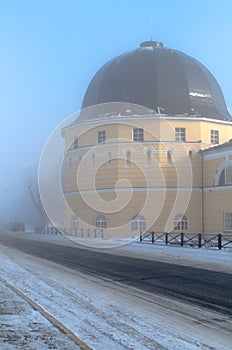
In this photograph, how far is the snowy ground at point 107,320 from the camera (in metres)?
→ 5.93

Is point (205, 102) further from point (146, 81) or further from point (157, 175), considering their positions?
point (157, 175)

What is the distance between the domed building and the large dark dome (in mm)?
93

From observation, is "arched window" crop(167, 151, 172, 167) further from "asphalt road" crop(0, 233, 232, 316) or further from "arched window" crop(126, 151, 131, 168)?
"asphalt road" crop(0, 233, 232, 316)

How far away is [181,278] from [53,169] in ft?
141

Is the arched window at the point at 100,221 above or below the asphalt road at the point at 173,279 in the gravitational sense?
above

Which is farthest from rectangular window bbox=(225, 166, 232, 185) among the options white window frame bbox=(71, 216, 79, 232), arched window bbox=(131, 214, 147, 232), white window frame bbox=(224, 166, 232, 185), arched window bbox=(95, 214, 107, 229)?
white window frame bbox=(71, 216, 79, 232)

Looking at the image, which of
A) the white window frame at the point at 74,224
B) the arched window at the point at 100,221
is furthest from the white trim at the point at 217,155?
the white window frame at the point at 74,224

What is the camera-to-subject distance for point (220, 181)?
126ft

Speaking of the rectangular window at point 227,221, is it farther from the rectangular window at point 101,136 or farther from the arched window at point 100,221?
the rectangular window at point 101,136

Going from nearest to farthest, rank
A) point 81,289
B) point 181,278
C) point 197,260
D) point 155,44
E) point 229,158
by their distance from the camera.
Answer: point 81,289 < point 181,278 < point 197,260 < point 229,158 < point 155,44

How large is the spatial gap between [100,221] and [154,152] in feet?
26.0

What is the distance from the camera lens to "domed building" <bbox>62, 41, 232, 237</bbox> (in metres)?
39.5

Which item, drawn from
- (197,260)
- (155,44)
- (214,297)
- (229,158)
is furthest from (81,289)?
(155,44)

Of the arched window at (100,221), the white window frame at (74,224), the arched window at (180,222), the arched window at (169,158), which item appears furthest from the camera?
the white window frame at (74,224)
